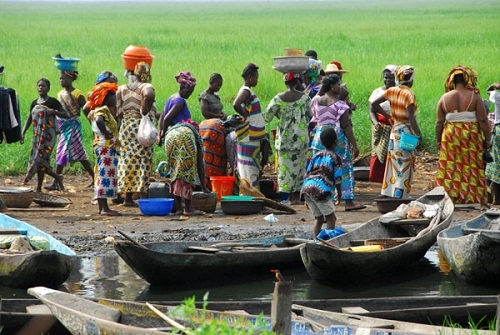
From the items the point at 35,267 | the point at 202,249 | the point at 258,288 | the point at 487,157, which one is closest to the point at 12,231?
the point at 35,267

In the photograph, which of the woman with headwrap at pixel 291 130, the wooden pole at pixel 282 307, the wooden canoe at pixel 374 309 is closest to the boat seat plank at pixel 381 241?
the wooden canoe at pixel 374 309

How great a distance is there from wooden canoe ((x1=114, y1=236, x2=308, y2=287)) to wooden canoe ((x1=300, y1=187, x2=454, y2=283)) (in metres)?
0.48

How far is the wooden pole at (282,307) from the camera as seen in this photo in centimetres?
591

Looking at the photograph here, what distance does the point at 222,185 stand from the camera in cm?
1341

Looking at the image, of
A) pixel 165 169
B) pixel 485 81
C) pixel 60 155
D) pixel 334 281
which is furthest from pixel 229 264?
pixel 485 81

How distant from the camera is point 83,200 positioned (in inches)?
547

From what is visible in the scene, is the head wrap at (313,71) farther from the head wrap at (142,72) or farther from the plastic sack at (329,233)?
the plastic sack at (329,233)

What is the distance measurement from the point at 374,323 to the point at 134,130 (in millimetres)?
5961

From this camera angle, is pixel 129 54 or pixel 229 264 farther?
pixel 129 54

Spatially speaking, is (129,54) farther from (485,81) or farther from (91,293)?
(485,81)

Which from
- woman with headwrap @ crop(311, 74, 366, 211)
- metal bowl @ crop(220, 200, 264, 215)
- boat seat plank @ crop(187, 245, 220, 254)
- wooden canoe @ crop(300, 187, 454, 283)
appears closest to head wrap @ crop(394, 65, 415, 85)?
woman with headwrap @ crop(311, 74, 366, 211)

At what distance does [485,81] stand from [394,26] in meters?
31.9

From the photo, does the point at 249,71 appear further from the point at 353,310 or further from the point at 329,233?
the point at 353,310

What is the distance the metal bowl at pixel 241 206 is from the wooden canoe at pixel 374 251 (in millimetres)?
2310
